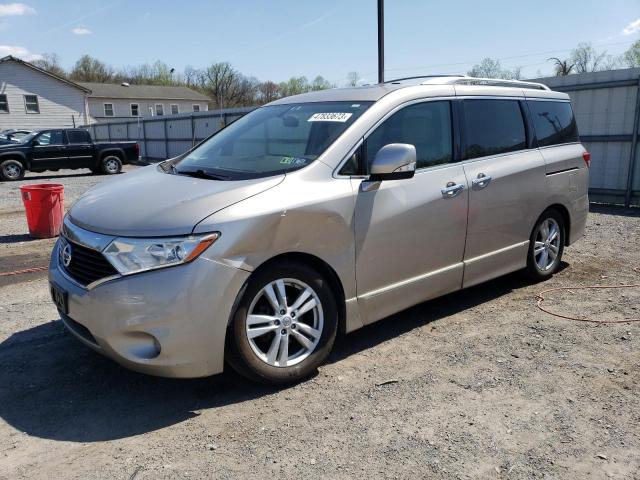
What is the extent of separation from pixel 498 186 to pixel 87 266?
3259 millimetres

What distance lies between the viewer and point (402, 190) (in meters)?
3.94

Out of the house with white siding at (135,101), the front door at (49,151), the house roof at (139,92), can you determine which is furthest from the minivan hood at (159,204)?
the house roof at (139,92)

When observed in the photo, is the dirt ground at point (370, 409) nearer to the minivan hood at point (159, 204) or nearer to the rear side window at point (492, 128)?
the minivan hood at point (159, 204)

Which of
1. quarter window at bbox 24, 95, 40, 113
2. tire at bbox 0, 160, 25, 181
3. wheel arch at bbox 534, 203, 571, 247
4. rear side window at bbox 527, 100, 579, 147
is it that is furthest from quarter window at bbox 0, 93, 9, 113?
wheel arch at bbox 534, 203, 571, 247

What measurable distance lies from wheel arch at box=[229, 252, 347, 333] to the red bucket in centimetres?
598

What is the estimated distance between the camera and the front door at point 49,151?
18984mm

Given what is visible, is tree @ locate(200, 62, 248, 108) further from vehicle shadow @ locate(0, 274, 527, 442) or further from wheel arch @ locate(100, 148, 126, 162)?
vehicle shadow @ locate(0, 274, 527, 442)

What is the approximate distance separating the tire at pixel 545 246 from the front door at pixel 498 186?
153 mm

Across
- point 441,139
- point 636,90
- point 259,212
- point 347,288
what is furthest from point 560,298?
point 636,90

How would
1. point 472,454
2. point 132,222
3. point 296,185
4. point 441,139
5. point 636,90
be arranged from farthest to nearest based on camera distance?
point 636,90
point 441,139
point 296,185
point 132,222
point 472,454

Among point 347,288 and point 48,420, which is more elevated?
point 347,288

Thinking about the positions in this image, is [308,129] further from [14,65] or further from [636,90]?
[14,65]

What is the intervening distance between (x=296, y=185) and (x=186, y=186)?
0.70m

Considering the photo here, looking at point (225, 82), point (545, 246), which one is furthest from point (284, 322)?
point (225, 82)
